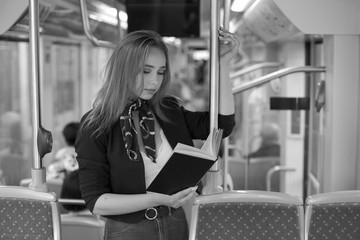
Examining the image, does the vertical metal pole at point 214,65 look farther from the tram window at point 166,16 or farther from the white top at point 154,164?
the tram window at point 166,16

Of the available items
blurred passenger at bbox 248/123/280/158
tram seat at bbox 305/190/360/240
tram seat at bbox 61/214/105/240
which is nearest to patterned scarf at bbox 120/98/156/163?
tram seat at bbox 305/190/360/240

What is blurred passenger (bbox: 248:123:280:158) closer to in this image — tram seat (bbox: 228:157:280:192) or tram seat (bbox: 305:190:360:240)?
tram seat (bbox: 228:157:280:192)

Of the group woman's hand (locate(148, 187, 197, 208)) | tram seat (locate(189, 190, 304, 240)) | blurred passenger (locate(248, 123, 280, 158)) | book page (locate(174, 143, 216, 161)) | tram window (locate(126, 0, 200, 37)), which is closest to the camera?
book page (locate(174, 143, 216, 161))

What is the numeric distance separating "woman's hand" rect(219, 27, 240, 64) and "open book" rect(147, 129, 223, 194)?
0.29m

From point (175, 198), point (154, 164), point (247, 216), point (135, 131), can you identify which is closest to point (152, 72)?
point (135, 131)

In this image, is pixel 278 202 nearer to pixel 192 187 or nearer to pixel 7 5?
pixel 192 187

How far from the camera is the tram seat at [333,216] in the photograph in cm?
208

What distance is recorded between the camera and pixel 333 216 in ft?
6.86

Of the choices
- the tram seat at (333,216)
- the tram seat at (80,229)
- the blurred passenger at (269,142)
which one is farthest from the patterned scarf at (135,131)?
the blurred passenger at (269,142)

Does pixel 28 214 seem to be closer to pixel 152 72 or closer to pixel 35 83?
pixel 35 83

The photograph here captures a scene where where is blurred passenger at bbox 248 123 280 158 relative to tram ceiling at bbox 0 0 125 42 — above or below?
below

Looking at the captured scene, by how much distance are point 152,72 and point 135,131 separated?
0.75 feet

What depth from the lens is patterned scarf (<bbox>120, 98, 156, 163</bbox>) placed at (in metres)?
2.01

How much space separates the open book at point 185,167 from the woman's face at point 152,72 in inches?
10.6
